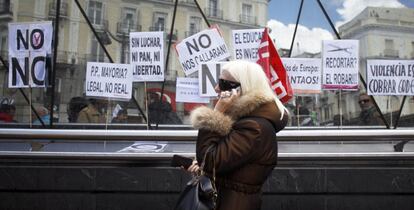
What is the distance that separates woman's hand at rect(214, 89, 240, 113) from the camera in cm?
273

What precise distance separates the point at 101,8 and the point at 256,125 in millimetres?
6308

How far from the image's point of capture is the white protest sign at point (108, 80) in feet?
23.2

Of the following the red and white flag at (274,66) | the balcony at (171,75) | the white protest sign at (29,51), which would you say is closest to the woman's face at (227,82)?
the red and white flag at (274,66)

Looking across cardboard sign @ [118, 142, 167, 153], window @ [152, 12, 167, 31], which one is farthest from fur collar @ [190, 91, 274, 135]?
window @ [152, 12, 167, 31]

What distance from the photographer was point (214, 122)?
261cm

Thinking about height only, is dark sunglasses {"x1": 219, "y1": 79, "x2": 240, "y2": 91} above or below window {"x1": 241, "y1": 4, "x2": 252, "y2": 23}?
below

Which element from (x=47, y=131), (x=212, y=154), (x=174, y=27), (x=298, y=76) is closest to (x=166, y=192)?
(x=47, y=131)

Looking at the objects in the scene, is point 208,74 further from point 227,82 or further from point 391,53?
point 227,82

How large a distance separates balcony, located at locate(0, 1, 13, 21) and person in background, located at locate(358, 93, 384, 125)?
635cm

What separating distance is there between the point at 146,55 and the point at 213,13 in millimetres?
1679

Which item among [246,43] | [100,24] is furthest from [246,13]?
[100,24]

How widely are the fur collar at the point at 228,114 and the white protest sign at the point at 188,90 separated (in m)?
4.76

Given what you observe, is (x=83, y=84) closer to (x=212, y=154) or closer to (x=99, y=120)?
(x=99, y=120)

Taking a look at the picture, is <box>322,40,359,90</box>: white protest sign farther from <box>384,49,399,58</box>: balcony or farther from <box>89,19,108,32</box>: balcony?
<box>89,19,108,32</box>: balcony
